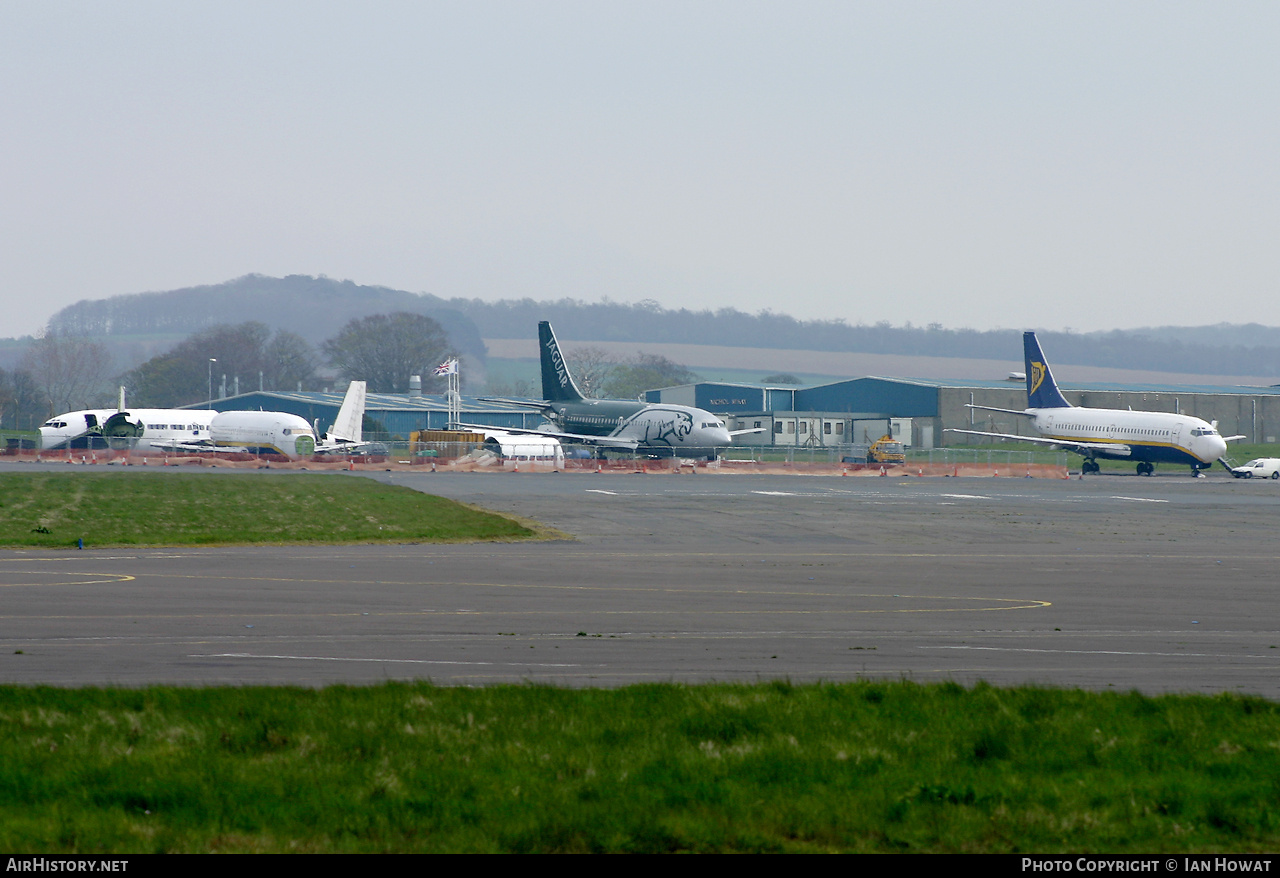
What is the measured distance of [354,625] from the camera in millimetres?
17391

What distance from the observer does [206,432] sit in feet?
316

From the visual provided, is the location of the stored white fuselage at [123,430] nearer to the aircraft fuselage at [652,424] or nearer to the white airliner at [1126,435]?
the aircraft fuselage at [652,424]

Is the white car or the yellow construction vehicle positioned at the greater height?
the yellow construction vehicle

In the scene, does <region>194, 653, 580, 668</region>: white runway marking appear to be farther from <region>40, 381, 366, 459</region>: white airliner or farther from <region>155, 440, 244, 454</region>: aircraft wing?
<region>155, 440, 244, 454</region>: aircraft wing

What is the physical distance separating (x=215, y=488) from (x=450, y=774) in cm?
4364

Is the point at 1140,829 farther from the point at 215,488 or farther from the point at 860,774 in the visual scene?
the point at 215,488

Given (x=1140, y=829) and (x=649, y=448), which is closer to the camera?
(x=1140, y=829)

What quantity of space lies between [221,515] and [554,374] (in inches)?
2213

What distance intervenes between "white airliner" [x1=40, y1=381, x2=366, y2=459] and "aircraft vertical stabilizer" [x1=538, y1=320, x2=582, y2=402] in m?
15.2

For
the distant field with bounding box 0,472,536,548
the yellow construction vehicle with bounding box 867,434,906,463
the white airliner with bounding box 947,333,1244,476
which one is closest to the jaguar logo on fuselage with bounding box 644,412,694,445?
the yellow construction vehicle with bounding box 867,434,906,463

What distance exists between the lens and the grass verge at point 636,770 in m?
7.45

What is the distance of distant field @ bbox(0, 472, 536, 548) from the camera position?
33188mm

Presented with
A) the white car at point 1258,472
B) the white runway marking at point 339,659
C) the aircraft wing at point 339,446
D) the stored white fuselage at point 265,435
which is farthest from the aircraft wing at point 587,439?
the white runway marking at point 339,659
